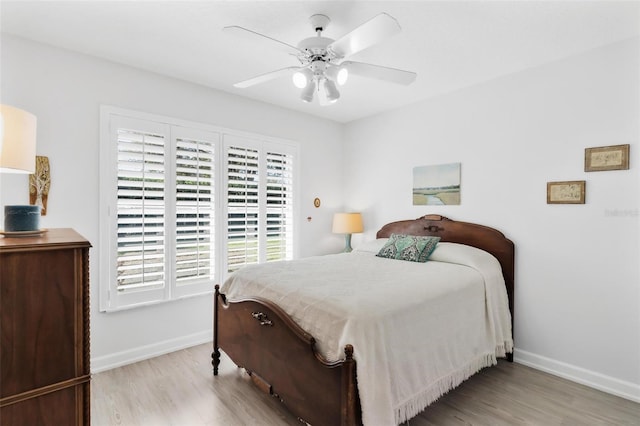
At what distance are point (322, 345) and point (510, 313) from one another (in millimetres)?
2146

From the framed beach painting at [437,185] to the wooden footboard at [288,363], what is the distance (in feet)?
7.74

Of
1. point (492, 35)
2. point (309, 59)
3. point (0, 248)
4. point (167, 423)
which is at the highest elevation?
point (492, 35)

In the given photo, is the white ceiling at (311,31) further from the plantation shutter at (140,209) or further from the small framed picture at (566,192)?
the small framed picture at (566,192)

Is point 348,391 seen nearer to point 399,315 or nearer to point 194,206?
point 399,315

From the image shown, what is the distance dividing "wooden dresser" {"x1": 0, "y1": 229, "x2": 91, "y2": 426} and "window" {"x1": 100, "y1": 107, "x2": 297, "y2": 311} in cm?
194

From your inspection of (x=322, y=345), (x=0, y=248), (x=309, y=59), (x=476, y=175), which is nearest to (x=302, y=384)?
(x=322, y=345)

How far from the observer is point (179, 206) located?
10.4 ft

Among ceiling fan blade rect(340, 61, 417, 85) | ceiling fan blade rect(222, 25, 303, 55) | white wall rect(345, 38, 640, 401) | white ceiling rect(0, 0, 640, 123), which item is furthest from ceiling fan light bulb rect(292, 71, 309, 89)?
white wall rect(345, 38, 640, 401)

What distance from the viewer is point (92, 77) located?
2.77m

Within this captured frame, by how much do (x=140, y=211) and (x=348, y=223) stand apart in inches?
95.1

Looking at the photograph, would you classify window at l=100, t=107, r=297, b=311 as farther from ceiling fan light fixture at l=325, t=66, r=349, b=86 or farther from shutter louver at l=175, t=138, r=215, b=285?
ceiling fan light fixture at l=325, t=66, r=349, b=86

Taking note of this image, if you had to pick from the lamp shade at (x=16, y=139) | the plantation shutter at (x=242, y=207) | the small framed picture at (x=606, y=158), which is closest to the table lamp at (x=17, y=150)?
the lamp shade at (x=16, y=139)

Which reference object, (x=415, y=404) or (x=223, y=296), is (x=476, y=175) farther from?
(x=223, y=296)

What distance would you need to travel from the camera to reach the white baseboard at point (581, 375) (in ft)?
8.01
